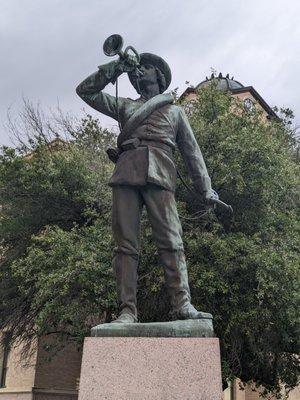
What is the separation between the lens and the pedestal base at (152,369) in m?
4.14

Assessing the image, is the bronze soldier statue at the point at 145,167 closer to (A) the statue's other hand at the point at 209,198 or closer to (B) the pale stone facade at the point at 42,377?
(A) the statue's other hand at the point at 209,198

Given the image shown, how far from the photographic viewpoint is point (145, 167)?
509 centimetres

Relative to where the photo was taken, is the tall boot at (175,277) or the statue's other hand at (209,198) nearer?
the tall boot at (175,277)

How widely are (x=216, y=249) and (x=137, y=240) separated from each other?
821 cm

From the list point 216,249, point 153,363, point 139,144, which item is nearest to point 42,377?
point 216,249

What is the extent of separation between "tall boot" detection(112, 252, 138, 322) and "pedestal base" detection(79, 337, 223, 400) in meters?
0.49

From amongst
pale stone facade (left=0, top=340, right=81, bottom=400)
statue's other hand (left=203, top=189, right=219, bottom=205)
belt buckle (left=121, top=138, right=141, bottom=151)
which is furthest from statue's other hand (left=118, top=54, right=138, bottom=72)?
pale stone facade (left=0, top=340, right=81, bottom=400)

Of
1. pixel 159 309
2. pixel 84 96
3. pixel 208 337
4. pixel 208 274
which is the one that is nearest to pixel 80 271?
pixel 159 309

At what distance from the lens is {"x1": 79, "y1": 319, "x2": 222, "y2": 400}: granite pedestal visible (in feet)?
13.6

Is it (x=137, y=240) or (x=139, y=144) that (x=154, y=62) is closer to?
(x=139, y=144)

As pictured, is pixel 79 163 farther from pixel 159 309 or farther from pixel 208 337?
pixel 208 337

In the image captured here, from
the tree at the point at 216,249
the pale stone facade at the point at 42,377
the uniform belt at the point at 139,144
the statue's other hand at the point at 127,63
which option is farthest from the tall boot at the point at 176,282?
the pale stone facade at the point at 42,377

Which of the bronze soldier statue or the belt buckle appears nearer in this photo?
the bronze soldier statue

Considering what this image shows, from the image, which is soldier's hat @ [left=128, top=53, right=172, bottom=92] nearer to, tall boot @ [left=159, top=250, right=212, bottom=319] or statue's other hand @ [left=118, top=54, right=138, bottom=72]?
statue's other hand @ [left=118, top=54, right=138, bottom=72]
